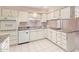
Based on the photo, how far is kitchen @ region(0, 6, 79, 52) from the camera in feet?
4.95

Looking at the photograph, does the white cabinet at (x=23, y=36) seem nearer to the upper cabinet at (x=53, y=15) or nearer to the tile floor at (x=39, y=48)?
the tile floor at (x=39, y=48)

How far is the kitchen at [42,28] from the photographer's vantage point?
1510 millimetres

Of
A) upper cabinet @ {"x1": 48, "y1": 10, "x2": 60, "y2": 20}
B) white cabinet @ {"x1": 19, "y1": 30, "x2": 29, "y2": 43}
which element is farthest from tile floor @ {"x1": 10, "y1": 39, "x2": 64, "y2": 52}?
white cabinet @ {"x1": 19, "y1": 30, "x2": 29, "y2": 43}

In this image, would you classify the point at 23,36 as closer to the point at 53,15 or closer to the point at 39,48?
the point at 53,15

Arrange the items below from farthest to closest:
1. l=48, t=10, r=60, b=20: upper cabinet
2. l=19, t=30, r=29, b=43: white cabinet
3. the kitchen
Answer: l=19, t=30, r=29, b=43: white cabinet → l=48, t=10, r=60, b=20: upper cabinet → the kitchen

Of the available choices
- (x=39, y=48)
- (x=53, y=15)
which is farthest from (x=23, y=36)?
(x=39, y=48)

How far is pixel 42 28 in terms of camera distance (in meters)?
1.99

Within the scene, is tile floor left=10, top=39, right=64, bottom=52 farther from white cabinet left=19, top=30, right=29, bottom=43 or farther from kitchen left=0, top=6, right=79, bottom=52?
white cabinet left=19, top=30, right=29, bottom=43
